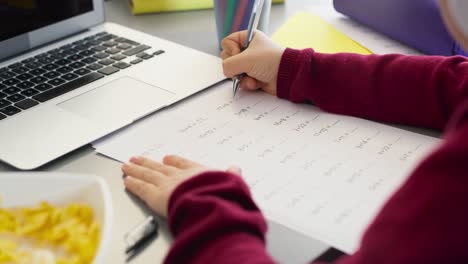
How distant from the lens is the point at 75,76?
80 centimetres

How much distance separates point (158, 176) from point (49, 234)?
0.38 ft

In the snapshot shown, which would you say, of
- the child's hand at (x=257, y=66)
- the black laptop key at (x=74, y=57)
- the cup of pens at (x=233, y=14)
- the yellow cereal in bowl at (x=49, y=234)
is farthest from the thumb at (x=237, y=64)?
the yellow cereal in bowl at (x=49, y=234)

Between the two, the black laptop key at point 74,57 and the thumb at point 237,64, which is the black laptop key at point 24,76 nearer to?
the black laptop key at point 74,57

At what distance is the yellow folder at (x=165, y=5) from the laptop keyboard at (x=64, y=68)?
144 mm

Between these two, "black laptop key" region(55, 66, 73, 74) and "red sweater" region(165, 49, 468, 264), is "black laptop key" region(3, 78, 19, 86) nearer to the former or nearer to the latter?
"black laptop key" region(55, 66, 73, 74)

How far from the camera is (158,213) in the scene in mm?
556

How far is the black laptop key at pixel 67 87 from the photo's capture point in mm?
744

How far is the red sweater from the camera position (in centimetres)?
37

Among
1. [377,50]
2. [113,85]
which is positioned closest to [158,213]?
[113,85]

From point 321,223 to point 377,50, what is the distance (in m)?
0.43

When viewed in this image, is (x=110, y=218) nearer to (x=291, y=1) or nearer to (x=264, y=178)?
(x=264, y=178)

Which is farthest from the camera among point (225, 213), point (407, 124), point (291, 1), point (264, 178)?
point (291, 1)

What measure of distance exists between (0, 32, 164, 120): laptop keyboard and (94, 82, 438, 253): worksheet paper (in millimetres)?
125

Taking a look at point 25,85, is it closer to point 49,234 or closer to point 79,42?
point 79,42
